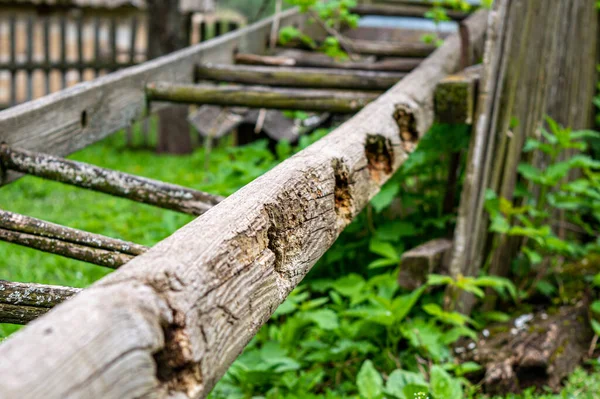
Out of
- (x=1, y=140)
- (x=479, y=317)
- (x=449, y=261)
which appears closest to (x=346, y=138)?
(x=1, y=140)

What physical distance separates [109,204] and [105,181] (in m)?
3.83

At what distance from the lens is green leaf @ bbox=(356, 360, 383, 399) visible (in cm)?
246

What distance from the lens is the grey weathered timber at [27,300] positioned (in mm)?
1536

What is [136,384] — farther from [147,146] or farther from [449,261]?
[147,146]

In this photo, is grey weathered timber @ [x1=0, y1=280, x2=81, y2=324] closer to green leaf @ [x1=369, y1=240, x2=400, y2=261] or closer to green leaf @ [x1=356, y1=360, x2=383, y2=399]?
green leaf @ [x1=356, y1=360, x2=383, y2=399]

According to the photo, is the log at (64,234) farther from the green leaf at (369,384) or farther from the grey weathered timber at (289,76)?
the grey weathered timber at (289,76)

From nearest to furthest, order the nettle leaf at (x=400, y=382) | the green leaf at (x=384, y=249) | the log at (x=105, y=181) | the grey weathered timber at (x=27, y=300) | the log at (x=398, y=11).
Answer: the grey weathered timber at (x=27, y=300) < the log at (x=105, y=181) < the nettle leaf at (x=400, y=382) < the green leaf at (x=384, y=249) < the log at (x=398, y=11)

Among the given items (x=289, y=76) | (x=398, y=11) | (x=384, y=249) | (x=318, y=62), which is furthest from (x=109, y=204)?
(x=384, y=249)

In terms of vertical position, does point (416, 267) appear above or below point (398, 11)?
below

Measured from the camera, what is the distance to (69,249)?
1916 mm

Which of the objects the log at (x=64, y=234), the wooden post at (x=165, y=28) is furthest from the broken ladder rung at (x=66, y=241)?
the wooden post at (x=165, y=28)

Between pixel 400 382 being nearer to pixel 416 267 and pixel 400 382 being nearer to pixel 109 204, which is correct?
pixel 416 267

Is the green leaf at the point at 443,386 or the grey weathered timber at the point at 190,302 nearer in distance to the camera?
the grey weathered timber at the point at 190,302

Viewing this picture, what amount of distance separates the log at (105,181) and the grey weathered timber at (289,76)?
67.1 inches
